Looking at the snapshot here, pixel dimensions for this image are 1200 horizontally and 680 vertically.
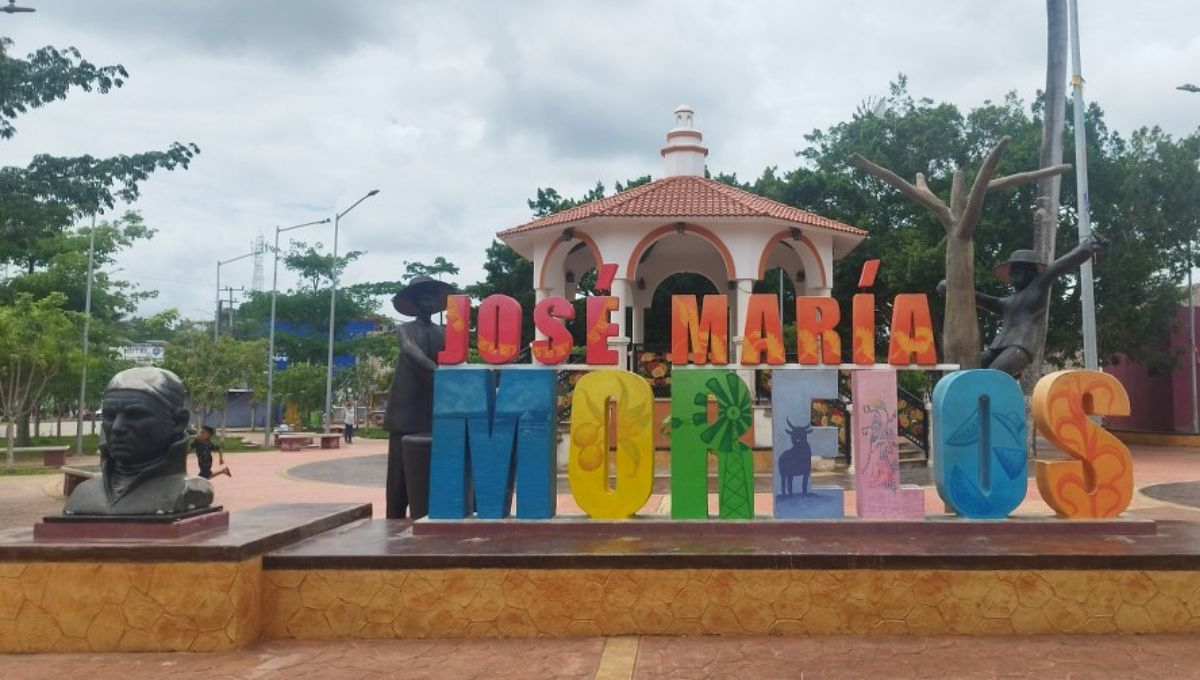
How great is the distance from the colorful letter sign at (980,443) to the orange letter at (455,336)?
13.7 feet

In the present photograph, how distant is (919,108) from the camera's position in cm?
2664

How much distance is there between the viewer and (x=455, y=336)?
283 inches

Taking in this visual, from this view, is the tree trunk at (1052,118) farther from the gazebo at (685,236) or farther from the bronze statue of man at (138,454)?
the bronze statue of man at (138,454)

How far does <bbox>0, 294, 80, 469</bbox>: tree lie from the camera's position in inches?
804

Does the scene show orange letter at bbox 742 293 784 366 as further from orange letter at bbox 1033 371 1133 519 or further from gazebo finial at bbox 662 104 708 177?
gazebo finial at bbox 662 104 708 177

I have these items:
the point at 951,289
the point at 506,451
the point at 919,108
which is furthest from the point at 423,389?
the point at 919,108

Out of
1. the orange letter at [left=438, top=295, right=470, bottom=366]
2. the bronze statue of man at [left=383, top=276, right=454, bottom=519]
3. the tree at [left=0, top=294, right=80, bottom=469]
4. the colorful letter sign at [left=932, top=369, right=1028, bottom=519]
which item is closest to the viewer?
the colorful letter sign at [left=932, top=369, right=1028, bottom=519]

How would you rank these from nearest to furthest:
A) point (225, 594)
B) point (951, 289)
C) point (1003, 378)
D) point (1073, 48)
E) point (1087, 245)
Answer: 1. point (225, 594)
2. point (1003, 378)
3. point (1087, 245)
4. point (951, 289)
5. point (1073, 48)

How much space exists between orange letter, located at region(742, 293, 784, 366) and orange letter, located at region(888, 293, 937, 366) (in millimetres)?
970

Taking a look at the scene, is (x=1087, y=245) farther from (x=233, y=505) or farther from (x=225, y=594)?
(x=233, y=505)

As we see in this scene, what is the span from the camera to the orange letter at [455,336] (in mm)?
7141

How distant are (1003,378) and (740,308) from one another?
11.3 m

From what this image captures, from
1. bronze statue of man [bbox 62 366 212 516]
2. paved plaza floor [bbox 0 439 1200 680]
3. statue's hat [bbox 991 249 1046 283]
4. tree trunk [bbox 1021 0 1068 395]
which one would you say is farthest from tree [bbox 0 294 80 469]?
tree trunk [bbox 1021 0 1068 395]

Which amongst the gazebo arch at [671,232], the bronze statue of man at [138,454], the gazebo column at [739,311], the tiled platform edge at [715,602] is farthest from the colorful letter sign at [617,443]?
the gazebo arch at [671,232]
